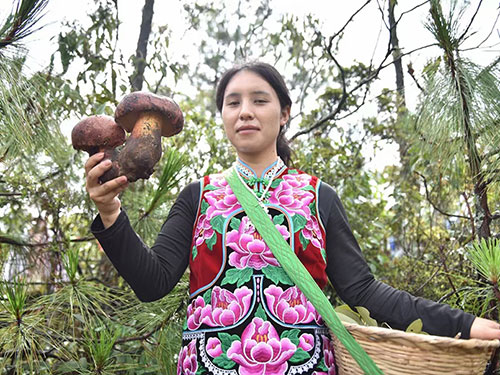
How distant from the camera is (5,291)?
1.24 meters

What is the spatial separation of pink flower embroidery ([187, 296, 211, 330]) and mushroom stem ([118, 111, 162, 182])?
34 cm

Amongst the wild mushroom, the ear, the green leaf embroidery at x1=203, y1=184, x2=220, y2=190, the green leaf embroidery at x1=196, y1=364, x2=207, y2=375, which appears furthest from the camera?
the ear

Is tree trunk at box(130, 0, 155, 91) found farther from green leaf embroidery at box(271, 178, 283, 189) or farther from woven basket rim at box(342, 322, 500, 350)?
woven basket rim at box(342, 322, 500, 350)

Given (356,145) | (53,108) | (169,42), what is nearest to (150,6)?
(169,42)

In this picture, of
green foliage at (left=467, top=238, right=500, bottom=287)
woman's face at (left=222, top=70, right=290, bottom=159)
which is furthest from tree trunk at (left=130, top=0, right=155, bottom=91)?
green foliage at (left=467, top=238, right=500, bottom=287)

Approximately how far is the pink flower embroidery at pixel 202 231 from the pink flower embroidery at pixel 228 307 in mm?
136

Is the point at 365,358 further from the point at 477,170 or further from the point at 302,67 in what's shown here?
the point at 302,67

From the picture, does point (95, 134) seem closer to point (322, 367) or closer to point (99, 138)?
point (99, 138)

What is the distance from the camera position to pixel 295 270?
1025 millimetres

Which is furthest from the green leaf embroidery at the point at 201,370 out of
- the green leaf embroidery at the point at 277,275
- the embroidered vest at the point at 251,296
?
the green leaf embroidery at the point at 277,275

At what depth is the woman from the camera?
1031 mm

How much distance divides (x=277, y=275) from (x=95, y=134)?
1.66 feet

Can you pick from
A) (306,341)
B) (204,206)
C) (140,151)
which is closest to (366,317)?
(306,341)

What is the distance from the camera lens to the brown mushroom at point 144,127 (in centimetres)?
93
